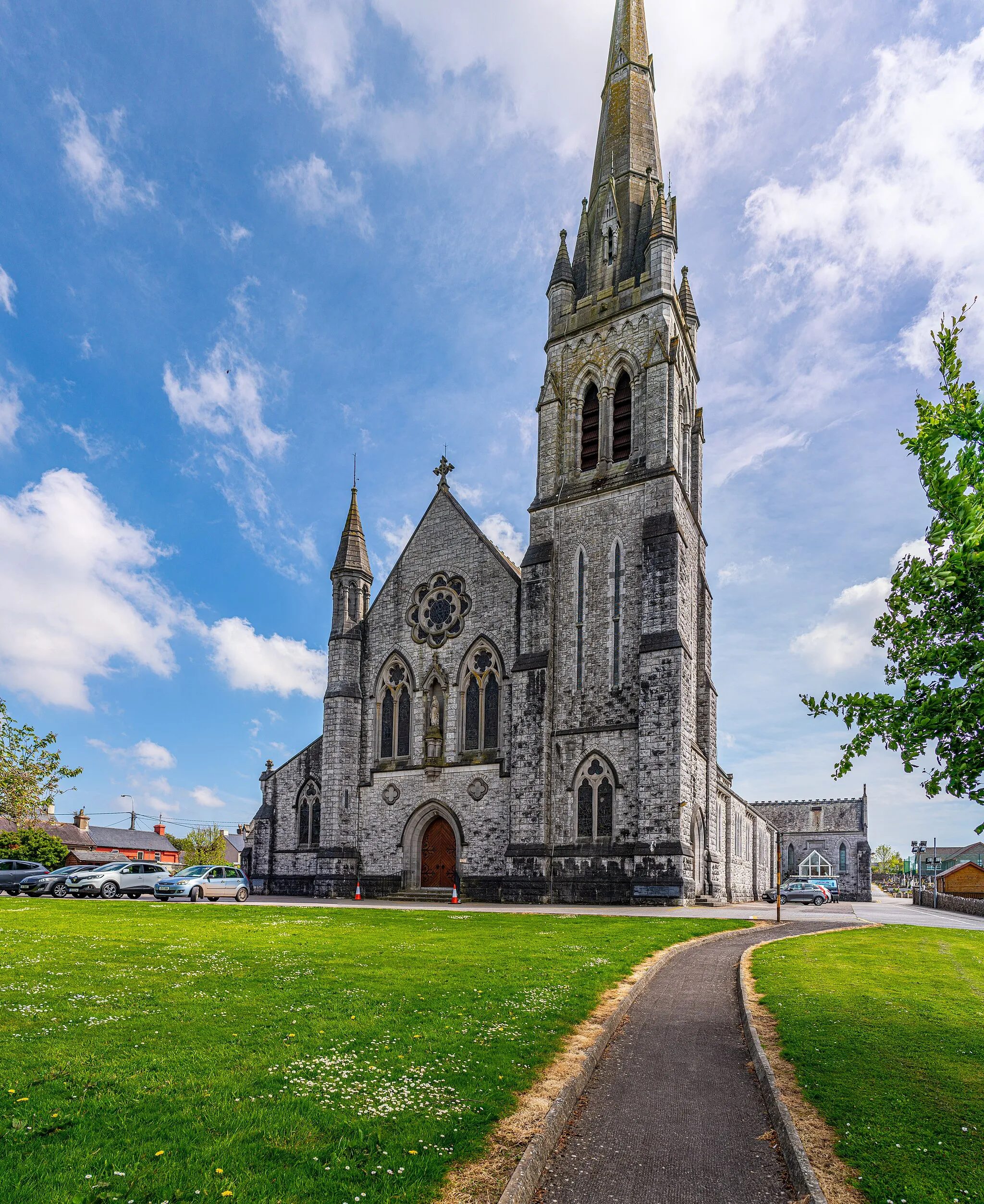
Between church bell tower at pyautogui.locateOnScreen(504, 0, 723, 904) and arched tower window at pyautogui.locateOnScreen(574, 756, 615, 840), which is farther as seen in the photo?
arched tower window at pyautogui.locateOnScreen(574, 756, 615, 840)

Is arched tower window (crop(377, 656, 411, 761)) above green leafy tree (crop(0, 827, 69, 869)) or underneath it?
above

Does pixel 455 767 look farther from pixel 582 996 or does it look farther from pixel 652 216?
pixel 652 216

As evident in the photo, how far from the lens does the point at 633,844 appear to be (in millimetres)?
28594

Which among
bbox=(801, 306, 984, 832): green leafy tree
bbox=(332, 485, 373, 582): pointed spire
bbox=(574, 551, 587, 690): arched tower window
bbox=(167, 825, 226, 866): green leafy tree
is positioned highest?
bbox=(332, 485, 373, 582): pointed spire

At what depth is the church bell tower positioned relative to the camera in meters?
28.8

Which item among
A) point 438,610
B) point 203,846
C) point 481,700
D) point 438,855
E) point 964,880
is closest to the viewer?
point 481,700

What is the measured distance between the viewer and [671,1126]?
662cm

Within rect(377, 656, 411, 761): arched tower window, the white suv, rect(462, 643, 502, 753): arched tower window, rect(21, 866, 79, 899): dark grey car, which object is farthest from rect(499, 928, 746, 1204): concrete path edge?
rect(21, 866, 79, 899): dark grey car

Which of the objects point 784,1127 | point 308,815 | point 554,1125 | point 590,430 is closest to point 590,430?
point 590,430

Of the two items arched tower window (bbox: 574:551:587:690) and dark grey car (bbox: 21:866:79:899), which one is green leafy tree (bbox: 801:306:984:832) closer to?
arched tower window (bbox: 574:551:587:690)

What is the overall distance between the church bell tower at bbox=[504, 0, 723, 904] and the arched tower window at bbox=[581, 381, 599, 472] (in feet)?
0.23

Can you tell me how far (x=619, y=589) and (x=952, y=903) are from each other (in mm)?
26821

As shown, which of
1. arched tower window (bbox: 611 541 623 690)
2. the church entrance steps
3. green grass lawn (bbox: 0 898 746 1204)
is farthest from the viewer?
the church entrance steps

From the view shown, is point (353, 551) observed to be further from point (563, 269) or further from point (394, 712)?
point (563, 269)
